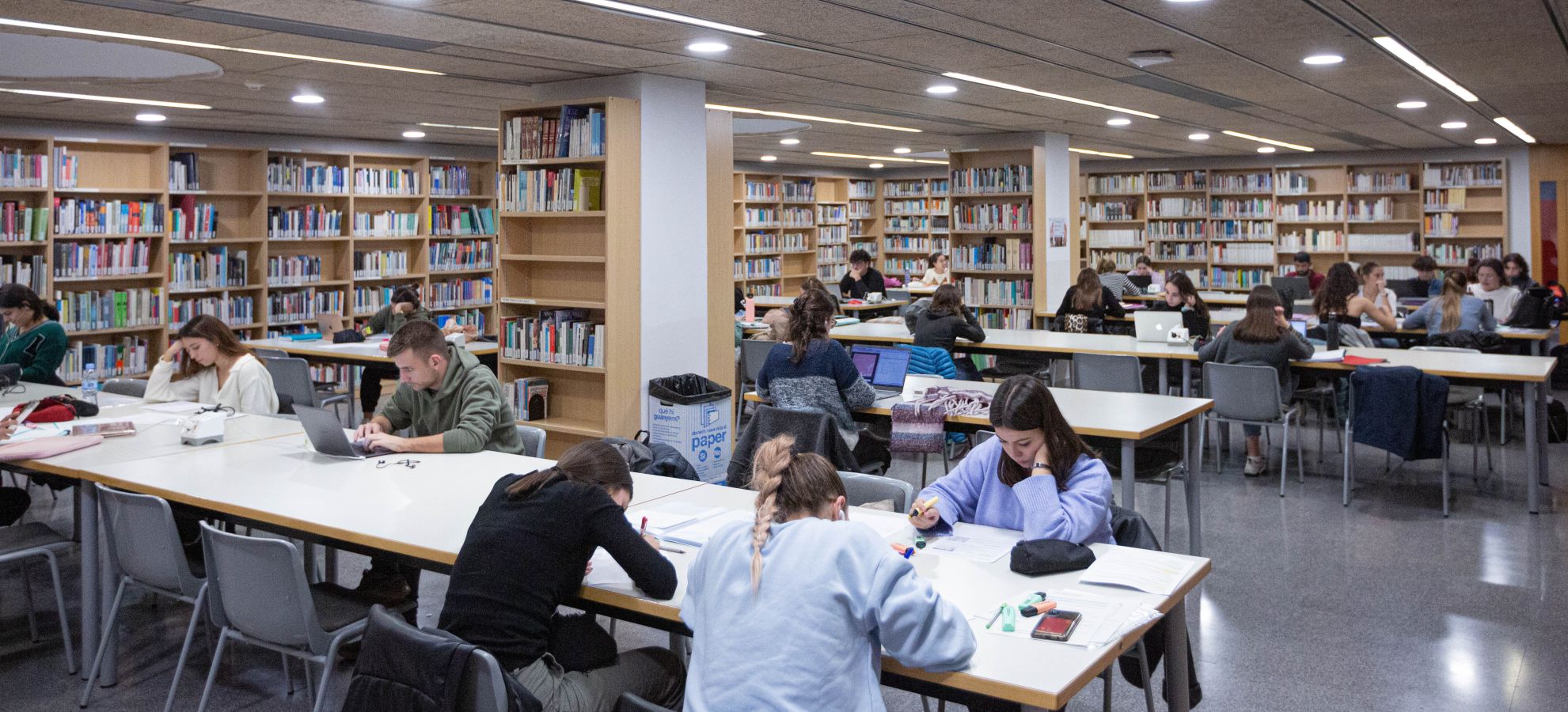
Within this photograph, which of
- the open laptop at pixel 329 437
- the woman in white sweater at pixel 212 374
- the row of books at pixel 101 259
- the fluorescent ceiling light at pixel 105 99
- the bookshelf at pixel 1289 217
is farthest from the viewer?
the bookshelf at pixel 1289 217

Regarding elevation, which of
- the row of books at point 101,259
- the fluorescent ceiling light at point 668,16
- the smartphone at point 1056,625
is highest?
the fluorescent ceiling light at point 668,16

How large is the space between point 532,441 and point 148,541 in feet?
4.97

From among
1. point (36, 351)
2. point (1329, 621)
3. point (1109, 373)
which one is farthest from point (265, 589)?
point (1109, 373)

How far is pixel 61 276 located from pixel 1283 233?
13.9 metres

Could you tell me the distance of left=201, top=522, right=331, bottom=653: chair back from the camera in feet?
9.64

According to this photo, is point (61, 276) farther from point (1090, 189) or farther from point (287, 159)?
point (1090, 189)

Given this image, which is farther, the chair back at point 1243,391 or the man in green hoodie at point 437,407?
the chair back at point 1243,391

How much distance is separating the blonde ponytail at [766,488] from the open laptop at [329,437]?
217 centimetres

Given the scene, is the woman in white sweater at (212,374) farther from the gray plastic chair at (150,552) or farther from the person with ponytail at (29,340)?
the gray plastic chair at (150,552)

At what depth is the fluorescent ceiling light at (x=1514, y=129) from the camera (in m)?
10.4

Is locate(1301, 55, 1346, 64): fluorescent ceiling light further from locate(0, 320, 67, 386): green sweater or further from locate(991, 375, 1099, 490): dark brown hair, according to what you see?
locate(0, 320, 67, 386): green sweater

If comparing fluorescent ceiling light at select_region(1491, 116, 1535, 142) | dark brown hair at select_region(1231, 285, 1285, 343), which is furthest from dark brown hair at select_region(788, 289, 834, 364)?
fluorescent ceiling light at select_region(1491, 116, 1535, 142)

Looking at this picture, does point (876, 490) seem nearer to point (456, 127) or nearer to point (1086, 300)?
point (1086, 300)

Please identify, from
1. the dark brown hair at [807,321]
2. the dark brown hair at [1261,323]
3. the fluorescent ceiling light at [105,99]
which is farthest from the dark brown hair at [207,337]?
the dark brown hair at [1261,323]
